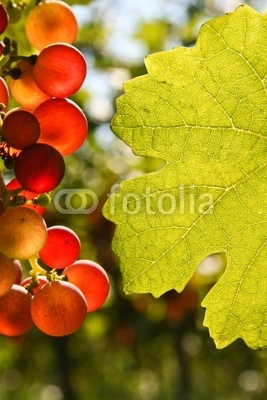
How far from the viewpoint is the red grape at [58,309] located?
179 cm

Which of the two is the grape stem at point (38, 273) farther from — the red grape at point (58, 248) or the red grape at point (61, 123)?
the red grape at point (61, 123)

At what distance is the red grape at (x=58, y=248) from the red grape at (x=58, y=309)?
5.4 inches

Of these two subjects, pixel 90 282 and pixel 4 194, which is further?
pixel 90 282

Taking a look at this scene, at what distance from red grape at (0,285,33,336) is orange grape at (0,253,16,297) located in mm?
59

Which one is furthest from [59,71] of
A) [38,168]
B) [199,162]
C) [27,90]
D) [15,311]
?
[15,311]

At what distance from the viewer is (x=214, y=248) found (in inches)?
76.5

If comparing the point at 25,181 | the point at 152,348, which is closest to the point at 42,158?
the point at 25,181

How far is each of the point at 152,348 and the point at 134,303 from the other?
266 cm

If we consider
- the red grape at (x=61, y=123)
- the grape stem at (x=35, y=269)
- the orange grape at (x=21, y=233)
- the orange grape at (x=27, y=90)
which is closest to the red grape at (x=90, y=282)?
the grape stem at (x=35, y=269)

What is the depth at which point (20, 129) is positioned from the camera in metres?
1.81

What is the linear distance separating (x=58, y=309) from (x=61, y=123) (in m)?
0.52

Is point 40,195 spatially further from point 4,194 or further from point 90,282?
point 90,282

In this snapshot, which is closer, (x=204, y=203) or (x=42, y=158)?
(x=42, y=158)

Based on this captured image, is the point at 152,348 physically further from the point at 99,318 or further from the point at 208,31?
the point at 208,31
